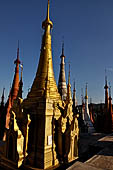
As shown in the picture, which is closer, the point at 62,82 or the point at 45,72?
the point at 45,72

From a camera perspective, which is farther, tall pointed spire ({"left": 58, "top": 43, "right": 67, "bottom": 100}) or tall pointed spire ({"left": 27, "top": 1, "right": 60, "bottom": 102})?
tall pointed spire ({"left": 58, "top": 43, "right": 67, "bottom": 100})

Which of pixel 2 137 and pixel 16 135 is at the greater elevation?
pixel 16 135

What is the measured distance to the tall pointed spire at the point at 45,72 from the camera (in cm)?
879

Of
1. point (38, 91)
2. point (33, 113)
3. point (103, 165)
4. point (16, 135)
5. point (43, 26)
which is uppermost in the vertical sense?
point (43, 26)

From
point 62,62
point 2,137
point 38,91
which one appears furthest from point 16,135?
point 62,62

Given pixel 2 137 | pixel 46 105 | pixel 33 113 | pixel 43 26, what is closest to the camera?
pixel 46 105

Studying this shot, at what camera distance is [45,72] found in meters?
9.44

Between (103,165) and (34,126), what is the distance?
4553 millimetres

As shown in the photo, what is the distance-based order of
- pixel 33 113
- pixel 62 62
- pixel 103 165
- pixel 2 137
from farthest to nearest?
pixel 62 62 < pixel 2 137 < pixel 33 113 < pixel 103 165

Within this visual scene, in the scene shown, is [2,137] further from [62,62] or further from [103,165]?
[62,62]

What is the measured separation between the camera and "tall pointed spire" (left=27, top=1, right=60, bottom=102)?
8.79 m

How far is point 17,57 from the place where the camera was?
20766 mm

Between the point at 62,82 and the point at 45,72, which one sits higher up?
the point at 62,82

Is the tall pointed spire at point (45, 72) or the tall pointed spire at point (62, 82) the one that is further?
the tall pointed spire at point (62, 82)
